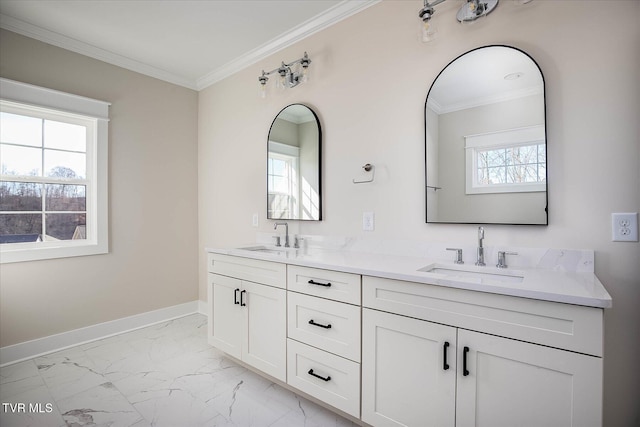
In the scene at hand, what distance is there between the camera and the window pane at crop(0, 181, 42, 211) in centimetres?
250

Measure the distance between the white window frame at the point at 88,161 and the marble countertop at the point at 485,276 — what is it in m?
1.69

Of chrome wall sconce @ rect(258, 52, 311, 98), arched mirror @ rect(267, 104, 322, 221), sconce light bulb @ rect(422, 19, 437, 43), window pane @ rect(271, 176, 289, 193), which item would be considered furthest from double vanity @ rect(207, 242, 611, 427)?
chrome wall sconce @ rect(258, 52, 311, 98)

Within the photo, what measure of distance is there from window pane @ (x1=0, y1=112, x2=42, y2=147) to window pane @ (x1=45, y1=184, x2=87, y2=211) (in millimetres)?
379

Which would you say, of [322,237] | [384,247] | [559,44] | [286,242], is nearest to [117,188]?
[286,242]

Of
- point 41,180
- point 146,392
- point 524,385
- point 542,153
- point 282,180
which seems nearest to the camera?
point 524,385

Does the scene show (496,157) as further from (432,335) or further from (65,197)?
(65,197)

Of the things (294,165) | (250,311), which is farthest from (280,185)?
(250,311)

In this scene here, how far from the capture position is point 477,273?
1.65m

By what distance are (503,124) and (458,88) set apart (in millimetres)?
335

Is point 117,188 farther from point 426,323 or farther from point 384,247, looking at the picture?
point 426,323

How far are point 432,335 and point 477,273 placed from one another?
1.57 feet

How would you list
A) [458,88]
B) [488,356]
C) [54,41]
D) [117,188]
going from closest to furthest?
[488,356], [458,88], [54,41], [117,188]

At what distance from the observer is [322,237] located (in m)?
2.48

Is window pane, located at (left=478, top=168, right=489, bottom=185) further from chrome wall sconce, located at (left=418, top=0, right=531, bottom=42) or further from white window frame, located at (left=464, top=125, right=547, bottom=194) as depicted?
chrome wall sconce, located at (left=418, top=0, right=531, bottom=42)
